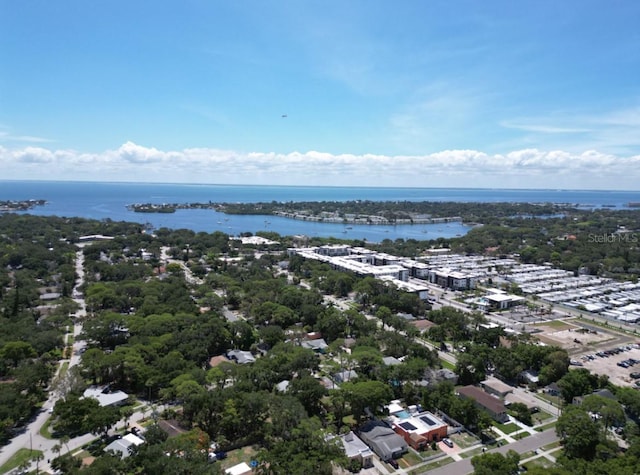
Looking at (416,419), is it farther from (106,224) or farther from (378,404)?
(106,224)

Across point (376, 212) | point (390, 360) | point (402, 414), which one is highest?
point (376, 212)

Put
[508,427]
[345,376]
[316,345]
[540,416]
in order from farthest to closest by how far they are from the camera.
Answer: [316,345] < [345,376] < [540,416] < [508,427]

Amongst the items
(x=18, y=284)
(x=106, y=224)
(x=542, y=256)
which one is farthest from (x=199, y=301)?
(x=106, y=224)

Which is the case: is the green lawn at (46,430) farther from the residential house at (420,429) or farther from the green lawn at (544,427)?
the green lawn at (544,427)

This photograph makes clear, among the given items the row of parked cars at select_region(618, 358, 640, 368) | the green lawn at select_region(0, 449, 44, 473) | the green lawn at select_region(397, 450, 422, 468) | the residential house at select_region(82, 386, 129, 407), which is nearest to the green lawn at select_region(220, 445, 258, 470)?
the green lawn at select_region(397, 450, 422, 468)

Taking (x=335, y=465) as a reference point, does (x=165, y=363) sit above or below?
above

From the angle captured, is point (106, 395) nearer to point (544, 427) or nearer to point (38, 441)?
point (38, 441)

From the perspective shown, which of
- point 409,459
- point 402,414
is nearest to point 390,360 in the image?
point 402,414

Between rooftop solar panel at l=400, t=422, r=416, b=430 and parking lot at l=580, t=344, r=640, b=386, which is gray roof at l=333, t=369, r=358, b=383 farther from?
parking lot at l=580, t=344, r=640, b=386
